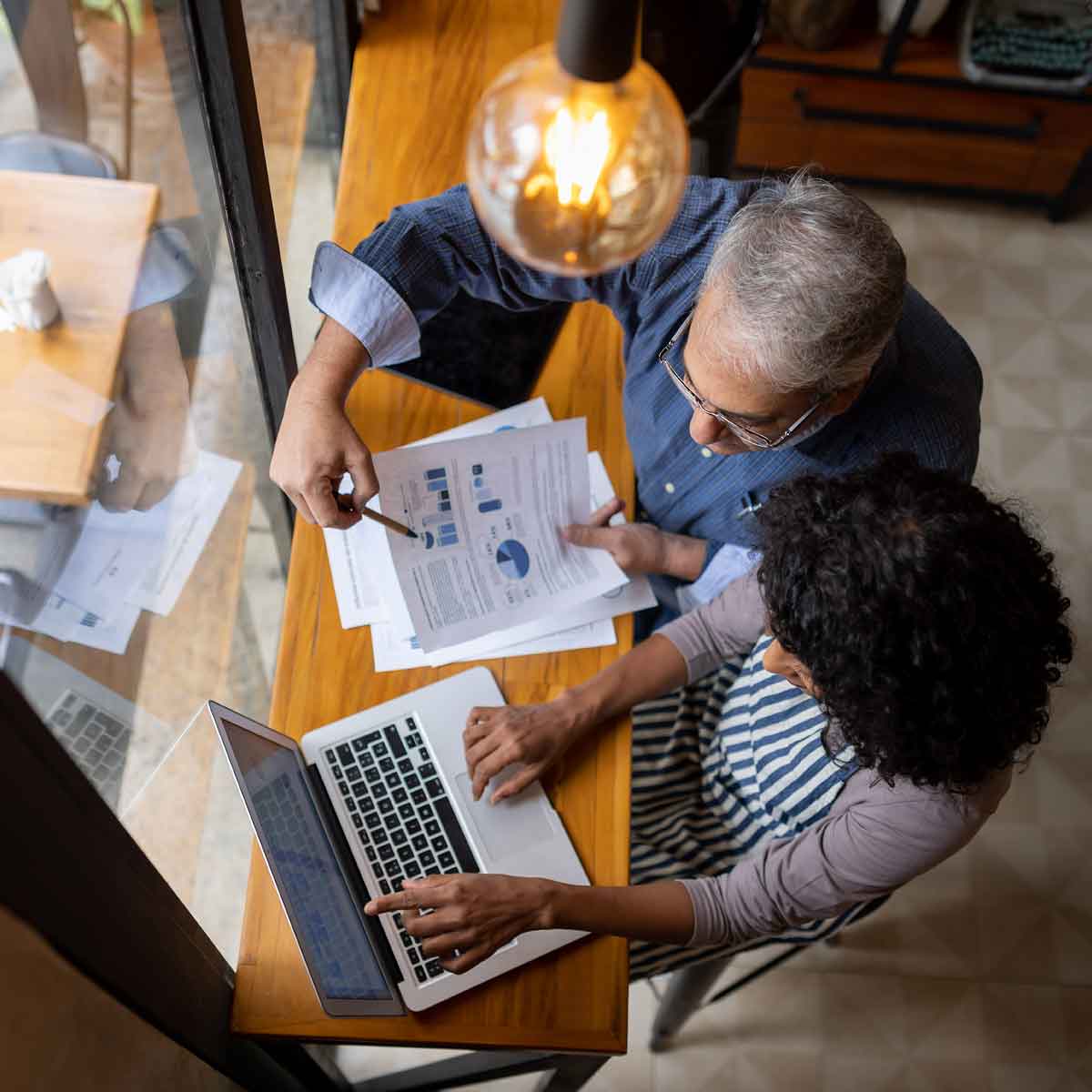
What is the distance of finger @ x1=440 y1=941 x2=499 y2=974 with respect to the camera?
1.15 meters

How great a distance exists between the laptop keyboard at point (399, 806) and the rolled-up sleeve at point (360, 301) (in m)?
0.46

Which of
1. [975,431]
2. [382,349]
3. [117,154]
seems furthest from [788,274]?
[117,154]

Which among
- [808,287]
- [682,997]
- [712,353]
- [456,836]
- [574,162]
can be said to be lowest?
[682,997]

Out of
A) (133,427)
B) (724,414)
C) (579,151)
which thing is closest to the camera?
(579,151)

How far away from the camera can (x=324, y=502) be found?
127 centimetres

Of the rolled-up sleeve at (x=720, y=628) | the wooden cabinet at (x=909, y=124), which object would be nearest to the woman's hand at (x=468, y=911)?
the rolled-up sleeve at (x=720, y=628)

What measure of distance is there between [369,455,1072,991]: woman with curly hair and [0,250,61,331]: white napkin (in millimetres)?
640

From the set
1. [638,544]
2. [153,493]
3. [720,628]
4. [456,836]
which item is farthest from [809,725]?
[153,493]

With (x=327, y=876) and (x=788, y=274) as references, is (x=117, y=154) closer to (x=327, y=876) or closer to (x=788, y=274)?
(x=788, y=274)

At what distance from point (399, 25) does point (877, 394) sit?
108 cm

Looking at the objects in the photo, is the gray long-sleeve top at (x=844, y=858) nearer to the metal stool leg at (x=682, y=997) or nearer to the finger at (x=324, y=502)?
the metal stool leg at (x=682, y=997)

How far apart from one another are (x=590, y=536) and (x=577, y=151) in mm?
750

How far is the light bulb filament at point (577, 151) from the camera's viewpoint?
25.8 inches

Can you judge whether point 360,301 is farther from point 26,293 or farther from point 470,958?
point 470,958
